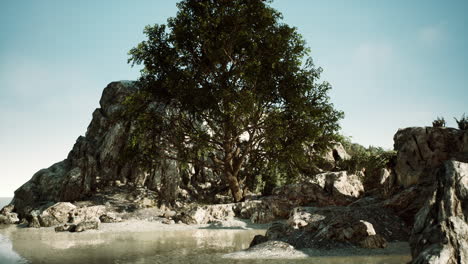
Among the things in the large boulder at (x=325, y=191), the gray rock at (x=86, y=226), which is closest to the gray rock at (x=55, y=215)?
the gray rock at (x=86, y=226)

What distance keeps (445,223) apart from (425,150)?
626 inches

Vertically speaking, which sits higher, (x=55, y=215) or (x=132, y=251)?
(x=55, y=215)

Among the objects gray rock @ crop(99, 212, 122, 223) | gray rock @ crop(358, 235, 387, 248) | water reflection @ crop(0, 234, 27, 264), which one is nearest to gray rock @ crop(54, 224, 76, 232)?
gray rock @ crop(99, 212, 122, 223)

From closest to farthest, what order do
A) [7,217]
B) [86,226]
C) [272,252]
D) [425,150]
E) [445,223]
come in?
[445,223] → [272,252] → [425,150] → [86,226] → [7,217]

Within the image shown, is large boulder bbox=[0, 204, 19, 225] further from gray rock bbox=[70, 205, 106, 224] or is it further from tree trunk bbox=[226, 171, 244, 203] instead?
tree trunk bbox=[226, 171, 244, 203]

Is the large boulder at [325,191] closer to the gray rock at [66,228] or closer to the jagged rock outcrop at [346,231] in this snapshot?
the jagged rock outcrop at [346,231]

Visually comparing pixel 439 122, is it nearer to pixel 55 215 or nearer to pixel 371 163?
pixel 371 163

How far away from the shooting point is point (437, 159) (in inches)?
829

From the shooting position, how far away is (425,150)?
71.7 ft

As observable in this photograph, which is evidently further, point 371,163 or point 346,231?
point 371,163

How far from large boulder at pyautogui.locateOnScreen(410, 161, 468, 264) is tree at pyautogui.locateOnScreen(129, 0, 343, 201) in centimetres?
1647

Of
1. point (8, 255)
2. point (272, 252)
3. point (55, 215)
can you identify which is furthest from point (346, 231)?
point (55, 215)

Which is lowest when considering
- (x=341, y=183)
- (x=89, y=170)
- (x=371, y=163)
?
(x=341, y=183)

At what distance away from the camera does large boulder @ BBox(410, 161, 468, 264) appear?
7.11 meters
